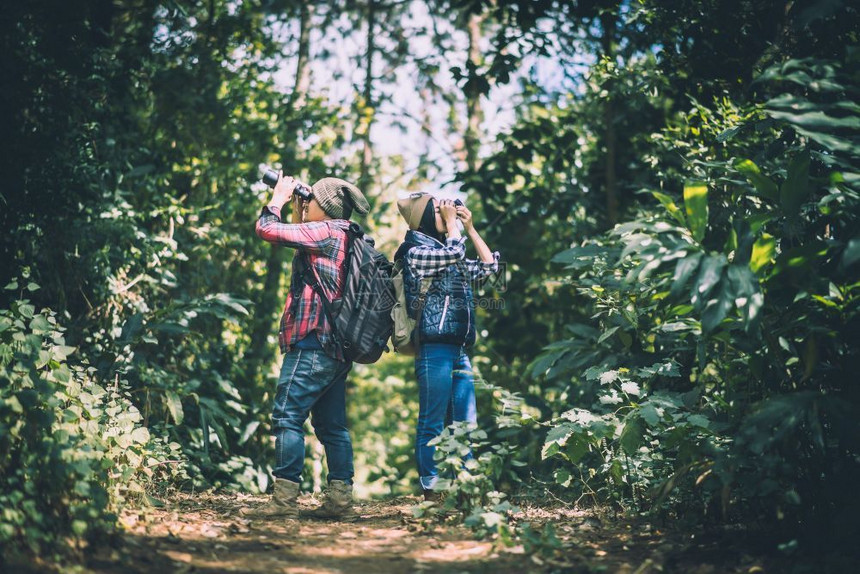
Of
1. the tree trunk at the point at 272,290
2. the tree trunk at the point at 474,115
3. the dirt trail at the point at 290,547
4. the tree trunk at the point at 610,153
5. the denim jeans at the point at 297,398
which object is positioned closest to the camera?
the dirt trail at the point at 290,547

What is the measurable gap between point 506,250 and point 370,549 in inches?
177

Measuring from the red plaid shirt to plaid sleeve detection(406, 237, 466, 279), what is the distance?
46 cm

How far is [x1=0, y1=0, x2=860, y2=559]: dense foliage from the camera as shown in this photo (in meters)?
3.53

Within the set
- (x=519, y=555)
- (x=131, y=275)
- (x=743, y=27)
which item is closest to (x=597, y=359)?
(x=519, y=555)

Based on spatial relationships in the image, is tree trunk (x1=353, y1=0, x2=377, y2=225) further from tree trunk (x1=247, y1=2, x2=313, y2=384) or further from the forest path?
the forest path

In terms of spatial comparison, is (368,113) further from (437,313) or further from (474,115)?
(437,313)

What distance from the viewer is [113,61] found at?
6480mm

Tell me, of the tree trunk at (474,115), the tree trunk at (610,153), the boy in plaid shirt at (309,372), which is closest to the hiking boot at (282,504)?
the boy in plaid shirt at (309,372)

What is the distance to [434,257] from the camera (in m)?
4.50

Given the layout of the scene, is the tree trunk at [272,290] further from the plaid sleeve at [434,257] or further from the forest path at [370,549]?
the plaid sleeve at [434,257]

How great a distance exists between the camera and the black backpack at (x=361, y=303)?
4.51 meters

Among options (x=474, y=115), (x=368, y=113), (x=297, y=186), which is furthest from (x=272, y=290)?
(x=474, y=115)

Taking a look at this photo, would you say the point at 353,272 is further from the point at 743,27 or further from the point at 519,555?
the point at 743,27

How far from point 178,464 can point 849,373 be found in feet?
13.1
